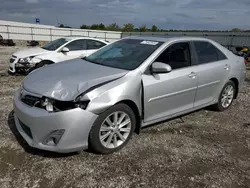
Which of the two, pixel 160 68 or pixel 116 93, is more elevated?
pixel 160 68

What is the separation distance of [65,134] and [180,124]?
2.36 meters

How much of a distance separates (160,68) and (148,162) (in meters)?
1.33

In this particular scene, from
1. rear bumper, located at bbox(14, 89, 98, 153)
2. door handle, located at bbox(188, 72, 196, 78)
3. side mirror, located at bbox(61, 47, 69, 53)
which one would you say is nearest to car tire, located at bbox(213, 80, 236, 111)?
door handle, located at bbox(188, 72, 196, 78)

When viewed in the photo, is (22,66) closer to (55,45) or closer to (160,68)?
(55,45)

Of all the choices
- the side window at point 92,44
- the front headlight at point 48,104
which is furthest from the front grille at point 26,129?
the side window at point 92,44

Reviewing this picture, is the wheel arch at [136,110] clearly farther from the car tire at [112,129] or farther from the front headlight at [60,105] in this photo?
the front headlight at [60,105]

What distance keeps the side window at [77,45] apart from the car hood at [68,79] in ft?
15.3

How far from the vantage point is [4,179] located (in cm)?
255

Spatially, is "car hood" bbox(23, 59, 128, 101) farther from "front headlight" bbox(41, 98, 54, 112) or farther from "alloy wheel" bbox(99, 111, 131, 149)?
"alloy wheel" bbox(99, 111, 131, 149)

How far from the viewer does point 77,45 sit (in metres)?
8.38

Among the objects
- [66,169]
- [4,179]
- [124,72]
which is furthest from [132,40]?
[4,179]

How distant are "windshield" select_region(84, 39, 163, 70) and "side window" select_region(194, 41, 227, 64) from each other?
0.91 m

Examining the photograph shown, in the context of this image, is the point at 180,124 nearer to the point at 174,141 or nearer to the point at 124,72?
the point at 174,141

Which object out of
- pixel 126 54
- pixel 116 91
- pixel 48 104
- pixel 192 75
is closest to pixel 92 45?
pixel 126 54
